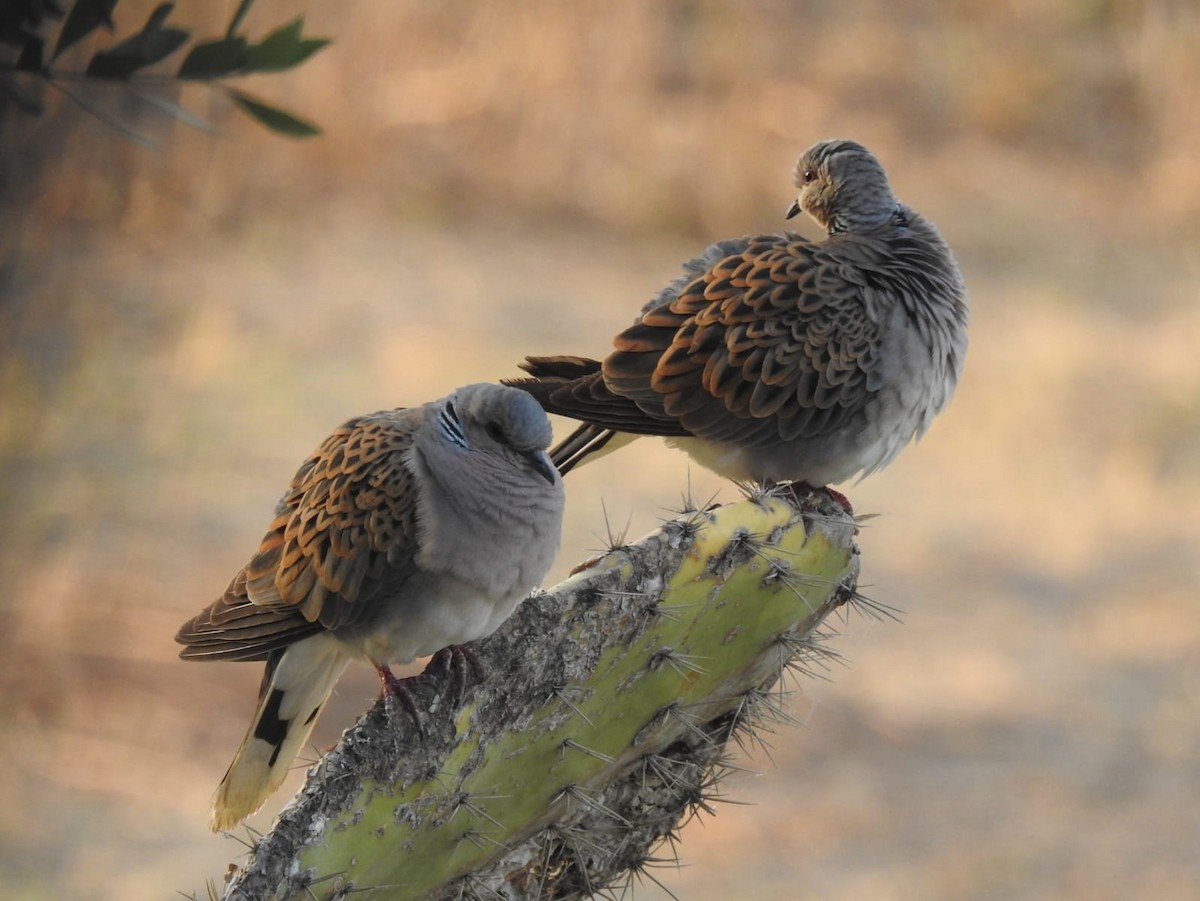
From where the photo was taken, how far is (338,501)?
Result: 2.55 meters

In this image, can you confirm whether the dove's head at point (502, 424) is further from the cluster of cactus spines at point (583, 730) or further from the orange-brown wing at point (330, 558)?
the cluster of cactus spines at point (583, 730)

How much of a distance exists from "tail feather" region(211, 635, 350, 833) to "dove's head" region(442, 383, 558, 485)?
40cm

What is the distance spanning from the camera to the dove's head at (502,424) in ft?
8.34

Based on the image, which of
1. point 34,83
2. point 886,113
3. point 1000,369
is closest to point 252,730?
point 34,83

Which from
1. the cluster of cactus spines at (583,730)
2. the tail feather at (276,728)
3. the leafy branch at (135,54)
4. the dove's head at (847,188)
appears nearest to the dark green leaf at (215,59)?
the leafy branch at (135,54)

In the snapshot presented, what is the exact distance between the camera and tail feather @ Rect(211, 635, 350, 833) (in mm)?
2666

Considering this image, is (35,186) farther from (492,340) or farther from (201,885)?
(492,340)

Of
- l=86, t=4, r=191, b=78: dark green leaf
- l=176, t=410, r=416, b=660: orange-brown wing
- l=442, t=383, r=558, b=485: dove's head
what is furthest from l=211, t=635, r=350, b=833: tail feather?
l=86, t=4, r=191, b=78: dark green leaf

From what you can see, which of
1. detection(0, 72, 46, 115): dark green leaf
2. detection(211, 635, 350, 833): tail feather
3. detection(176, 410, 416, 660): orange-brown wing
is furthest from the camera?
detection(211, 635, 350, 833): tail feather

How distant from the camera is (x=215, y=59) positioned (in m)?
1.89

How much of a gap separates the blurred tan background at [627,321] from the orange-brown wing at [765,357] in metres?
0.60

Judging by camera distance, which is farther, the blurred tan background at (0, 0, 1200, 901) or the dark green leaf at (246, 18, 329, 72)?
the blurred tan background at (0, 0, 1200, 901)

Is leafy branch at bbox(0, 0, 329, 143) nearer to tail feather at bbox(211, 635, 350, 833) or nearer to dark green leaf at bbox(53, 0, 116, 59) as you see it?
dark green leaf at bbox(53, 0, 116, 59)

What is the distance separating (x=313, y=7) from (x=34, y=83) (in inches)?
331
